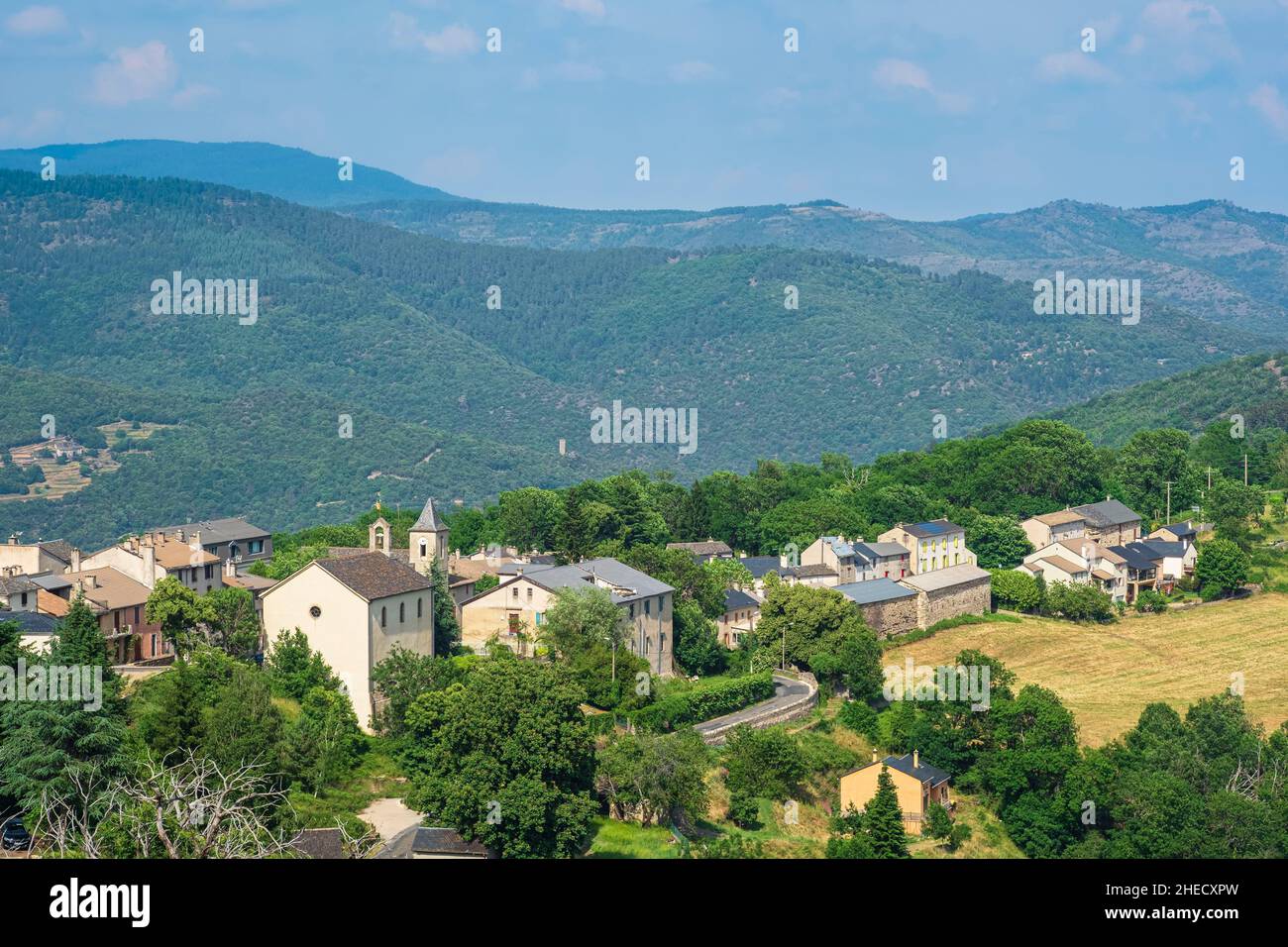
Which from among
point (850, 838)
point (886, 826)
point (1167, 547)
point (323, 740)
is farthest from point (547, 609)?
point (1167, 547)

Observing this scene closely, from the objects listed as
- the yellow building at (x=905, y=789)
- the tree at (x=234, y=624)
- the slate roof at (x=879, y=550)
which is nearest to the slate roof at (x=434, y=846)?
the tree at (x=234, y=624)

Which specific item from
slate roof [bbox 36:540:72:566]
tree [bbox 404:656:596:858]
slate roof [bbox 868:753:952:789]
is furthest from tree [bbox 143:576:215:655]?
slate roof [bbox 868:753:952:789]

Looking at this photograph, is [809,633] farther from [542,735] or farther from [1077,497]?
[1077,497]

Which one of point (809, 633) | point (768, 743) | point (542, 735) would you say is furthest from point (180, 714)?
point (809, 633)

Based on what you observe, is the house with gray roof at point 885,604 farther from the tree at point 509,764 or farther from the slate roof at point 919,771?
the tree at point 509,764

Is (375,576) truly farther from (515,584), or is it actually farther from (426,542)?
(515,584)
